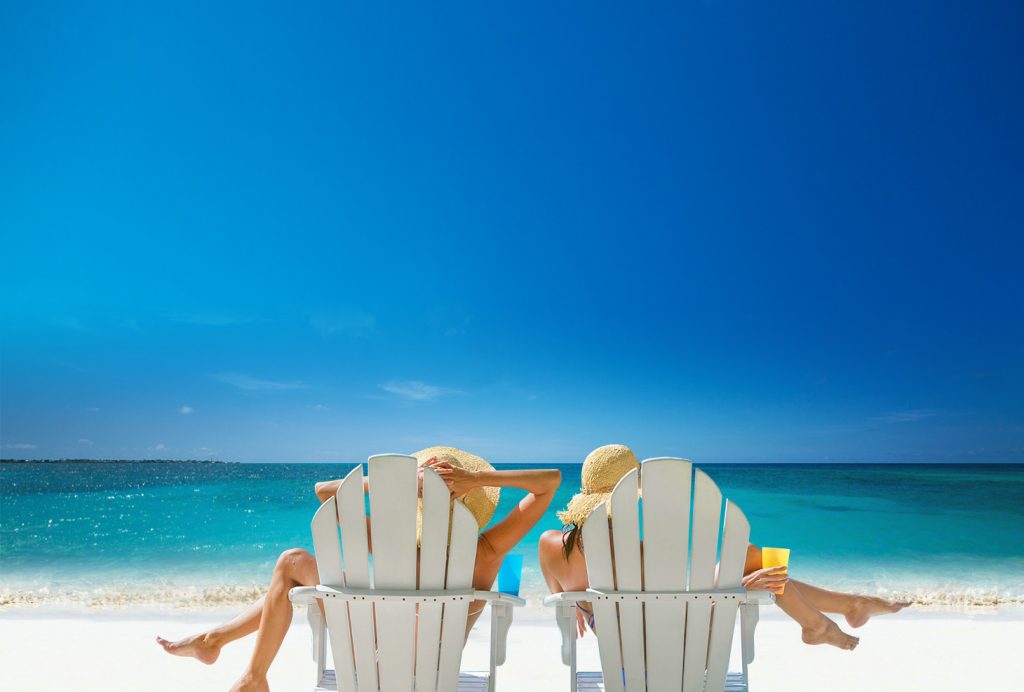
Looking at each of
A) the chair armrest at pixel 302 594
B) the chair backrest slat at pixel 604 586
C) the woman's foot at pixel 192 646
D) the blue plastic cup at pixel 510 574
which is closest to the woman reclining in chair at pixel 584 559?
the blue plastic cup at pixel 510 574

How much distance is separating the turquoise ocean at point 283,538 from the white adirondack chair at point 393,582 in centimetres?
497

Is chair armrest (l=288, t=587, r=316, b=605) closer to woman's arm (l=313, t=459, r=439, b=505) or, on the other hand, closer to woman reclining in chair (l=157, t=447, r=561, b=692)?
woman reclining in chair (l=157, t=447, r=561, b=692)

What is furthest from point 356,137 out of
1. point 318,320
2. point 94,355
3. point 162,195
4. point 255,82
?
point 94,355

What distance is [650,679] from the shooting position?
83.3 inches

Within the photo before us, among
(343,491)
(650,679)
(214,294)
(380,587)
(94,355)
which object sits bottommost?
(650,679)

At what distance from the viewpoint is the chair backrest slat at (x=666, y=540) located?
1.99 metres

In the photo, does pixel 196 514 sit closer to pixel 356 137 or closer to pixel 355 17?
pixel 356 137

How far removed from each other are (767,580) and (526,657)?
6.90ft

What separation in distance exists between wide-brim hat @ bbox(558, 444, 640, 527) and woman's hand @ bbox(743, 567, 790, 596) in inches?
22.6

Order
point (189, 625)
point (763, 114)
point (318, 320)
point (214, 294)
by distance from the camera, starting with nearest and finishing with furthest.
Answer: point (189, 625)
point (763, 114)
point (214, 294)
point (318, 320)

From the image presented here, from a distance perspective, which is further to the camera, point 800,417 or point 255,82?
point 800,417

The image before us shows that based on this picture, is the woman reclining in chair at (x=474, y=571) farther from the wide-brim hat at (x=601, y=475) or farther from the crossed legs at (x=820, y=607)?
the crossed legs at (x=820, y=607)

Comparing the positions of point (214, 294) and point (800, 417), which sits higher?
point (214, 294)

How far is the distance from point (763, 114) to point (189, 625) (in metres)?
12.5
